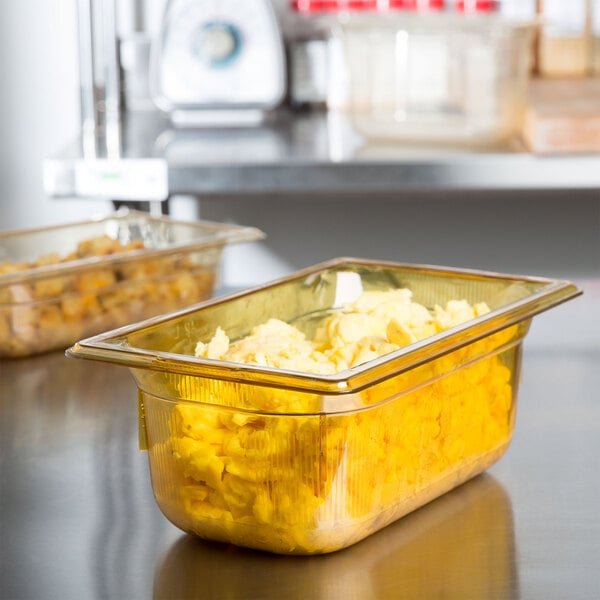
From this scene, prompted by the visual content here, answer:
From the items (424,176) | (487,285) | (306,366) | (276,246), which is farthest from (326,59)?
(306,366)

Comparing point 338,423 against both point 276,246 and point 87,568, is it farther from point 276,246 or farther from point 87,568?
point 276,246

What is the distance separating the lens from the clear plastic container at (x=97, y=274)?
41.5 inches

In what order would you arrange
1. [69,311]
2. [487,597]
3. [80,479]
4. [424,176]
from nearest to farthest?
[487,597]
[80,479]
[69,311]
[424,176]

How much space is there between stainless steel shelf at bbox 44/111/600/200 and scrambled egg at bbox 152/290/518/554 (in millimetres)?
1066

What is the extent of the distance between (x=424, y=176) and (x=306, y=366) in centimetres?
114

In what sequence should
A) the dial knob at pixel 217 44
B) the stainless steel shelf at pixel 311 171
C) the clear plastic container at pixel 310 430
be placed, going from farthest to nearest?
the dial knob at pixel 217 44 < the stainless steel shelf at pixel 311 171 < the clear plastic container at pixel 310 430

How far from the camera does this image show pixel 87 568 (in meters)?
0.65

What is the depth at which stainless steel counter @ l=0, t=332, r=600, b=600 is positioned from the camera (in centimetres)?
62

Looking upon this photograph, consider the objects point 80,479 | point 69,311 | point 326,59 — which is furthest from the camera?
point 326,59

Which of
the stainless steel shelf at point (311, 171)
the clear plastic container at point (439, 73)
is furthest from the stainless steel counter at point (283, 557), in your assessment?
the clear plastic container at point (439, 73)

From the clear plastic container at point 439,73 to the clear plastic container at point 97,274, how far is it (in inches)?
30.2

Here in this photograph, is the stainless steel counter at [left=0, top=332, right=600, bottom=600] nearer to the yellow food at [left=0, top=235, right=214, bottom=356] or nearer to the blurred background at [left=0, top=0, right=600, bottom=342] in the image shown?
the yellow food at [left=0, top=235, right=214, bottom=356]

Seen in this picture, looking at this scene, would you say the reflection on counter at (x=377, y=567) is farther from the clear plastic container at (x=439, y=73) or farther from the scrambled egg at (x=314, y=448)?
the clear plastic container at (x=439, y=73)

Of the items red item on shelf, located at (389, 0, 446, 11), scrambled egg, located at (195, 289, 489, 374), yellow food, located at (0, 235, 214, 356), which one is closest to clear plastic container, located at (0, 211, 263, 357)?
yellow food, located at (0, 235, 214, 356)
